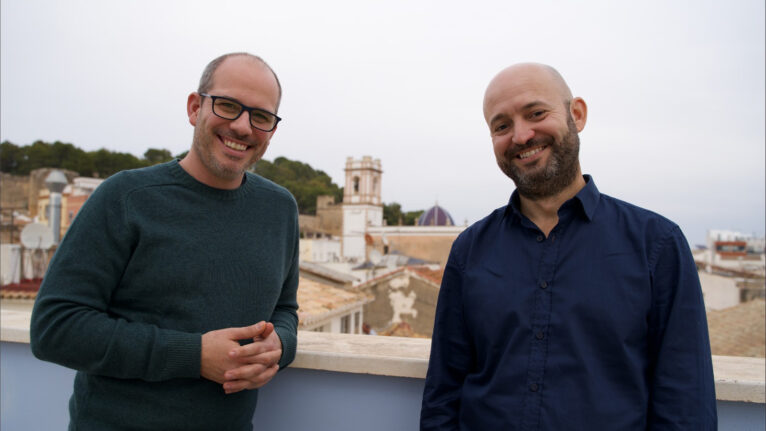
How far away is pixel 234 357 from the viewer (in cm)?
151

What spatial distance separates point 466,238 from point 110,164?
165ft

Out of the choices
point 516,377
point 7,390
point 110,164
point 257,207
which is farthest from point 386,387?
point 110,164

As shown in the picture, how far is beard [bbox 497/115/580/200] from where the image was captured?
1519 mm

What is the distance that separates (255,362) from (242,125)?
75 cm

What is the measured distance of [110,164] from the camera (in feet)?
149

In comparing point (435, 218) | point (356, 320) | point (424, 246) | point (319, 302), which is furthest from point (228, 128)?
point (435, 218)

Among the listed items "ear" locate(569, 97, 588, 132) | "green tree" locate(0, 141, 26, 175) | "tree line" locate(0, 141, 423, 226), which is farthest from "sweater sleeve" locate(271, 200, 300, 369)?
"green tree" locate(0, 141, 26, 175)

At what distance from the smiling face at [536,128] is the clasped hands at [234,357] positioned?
3.03 feet

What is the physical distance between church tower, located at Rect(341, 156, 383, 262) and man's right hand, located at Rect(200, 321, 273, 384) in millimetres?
49829

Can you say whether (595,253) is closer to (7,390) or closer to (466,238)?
(466,238)

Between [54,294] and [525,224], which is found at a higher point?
[525,224]

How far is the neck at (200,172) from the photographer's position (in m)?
1.71

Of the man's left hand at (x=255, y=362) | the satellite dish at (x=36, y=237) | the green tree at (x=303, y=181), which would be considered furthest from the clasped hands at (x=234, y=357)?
the green tree at (x=303, y=181)

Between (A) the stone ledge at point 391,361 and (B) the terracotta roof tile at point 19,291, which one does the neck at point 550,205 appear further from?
(B) the terracotta roof tile at point 19,291
